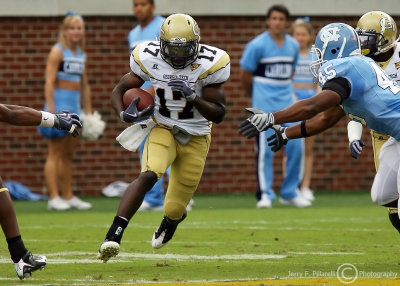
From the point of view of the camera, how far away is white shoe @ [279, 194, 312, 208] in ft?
39.0

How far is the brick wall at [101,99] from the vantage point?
13.4 meters

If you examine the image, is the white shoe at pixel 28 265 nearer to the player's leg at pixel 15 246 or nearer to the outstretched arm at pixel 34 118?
the player's leg at pixel 15 246

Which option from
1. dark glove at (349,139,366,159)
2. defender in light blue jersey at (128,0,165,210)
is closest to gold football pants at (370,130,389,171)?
dark glove at (349,139,366,159)

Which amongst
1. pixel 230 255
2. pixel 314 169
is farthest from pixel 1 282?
pixel 314 169

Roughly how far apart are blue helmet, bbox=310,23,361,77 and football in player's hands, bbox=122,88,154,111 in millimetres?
1202

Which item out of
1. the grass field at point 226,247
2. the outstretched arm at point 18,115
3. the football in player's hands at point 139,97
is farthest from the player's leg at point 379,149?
the outstretched arm at point 18,115

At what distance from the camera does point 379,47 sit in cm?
745

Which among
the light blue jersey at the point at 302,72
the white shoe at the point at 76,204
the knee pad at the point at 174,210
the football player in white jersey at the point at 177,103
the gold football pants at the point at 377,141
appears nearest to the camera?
the football player in white jersey at the point at 177,103

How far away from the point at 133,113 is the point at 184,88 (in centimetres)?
38

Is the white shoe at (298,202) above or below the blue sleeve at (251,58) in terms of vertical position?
below

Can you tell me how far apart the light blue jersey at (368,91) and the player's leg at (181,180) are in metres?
1.43

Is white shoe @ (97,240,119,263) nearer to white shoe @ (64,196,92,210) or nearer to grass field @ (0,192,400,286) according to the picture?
grass field @ (0,192,400,286)

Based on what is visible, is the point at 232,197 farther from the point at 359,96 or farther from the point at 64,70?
the point at 359,96

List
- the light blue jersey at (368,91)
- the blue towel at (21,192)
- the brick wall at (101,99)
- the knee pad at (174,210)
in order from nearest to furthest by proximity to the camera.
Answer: the light blue jersey at (368,91) → the knee pad at (174,210) → the blue towel at (21,192) → the brick wall at (101,99)
